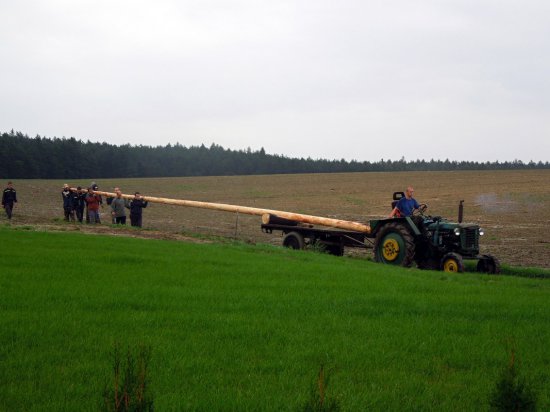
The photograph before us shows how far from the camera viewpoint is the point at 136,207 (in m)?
25.6

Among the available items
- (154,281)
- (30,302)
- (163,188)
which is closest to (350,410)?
(30,302)

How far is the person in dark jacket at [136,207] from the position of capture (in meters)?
25.5

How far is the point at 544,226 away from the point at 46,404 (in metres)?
30.3

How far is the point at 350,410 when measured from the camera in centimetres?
521

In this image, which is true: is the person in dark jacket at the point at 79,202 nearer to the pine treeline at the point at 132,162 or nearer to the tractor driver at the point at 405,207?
the tractor driver at the point at 405,207

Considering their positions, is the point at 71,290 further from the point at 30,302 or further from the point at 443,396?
the point at 443,396

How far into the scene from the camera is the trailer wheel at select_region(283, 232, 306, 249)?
20078 mm

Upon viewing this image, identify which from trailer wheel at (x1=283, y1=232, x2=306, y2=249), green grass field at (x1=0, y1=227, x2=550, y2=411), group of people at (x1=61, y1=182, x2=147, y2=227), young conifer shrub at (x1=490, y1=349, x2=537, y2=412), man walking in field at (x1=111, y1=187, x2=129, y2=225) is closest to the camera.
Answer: young conifer shrub at (x1=490, y1=349, x2=537, y2=412)

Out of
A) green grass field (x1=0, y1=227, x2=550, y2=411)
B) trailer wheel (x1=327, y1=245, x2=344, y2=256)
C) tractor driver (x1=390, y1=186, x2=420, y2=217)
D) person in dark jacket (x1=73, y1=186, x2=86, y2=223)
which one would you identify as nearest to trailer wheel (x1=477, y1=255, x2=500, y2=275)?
A: tractor driver (x1=390, y1=186, x2=420, y2=217)

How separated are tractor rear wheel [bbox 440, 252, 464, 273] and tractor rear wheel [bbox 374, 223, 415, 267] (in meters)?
0.77

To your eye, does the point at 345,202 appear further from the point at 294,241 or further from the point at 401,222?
the point at 401,222

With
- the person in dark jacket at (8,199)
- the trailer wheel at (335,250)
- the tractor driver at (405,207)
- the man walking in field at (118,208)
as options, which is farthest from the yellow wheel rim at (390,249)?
the person in dark jacket at (8,199)

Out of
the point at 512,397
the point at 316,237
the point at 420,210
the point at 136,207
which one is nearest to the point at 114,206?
the point at 136,207

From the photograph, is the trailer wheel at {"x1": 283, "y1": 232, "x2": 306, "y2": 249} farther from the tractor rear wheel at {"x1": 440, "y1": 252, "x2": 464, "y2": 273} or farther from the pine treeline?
the pine treeline
